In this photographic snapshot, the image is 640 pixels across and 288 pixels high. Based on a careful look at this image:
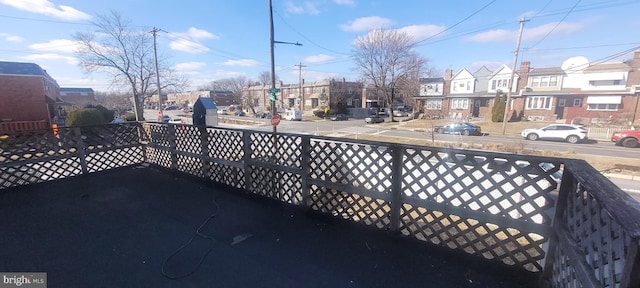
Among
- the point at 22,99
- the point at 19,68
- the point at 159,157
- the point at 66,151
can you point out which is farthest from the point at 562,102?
the point at 19,68

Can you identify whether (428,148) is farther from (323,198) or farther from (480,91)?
(480,91)

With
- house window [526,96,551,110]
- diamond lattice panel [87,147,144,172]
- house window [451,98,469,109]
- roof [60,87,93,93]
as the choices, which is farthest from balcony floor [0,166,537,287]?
roof [60,87,93,93]

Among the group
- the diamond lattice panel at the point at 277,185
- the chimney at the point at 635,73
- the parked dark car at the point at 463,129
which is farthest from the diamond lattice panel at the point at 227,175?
the chimney at the point at 635,73

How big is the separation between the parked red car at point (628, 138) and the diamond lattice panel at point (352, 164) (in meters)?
23.3

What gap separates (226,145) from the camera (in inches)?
203

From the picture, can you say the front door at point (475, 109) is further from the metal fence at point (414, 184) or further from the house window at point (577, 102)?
the metal fence at point (414, 184)

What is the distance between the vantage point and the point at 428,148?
2.97 m

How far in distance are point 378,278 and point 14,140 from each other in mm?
7166

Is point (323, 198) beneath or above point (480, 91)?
beneath

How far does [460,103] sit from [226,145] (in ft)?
126

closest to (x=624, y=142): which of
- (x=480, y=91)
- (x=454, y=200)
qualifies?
(x=480, y=91)

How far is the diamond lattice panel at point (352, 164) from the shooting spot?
134 inches

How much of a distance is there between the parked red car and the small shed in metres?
25.1

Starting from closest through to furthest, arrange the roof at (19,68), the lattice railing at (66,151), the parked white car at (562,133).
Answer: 1. the lattice railing at (66,151)
2. the roof at (19,68)
3. the parked white car at (562,133)
